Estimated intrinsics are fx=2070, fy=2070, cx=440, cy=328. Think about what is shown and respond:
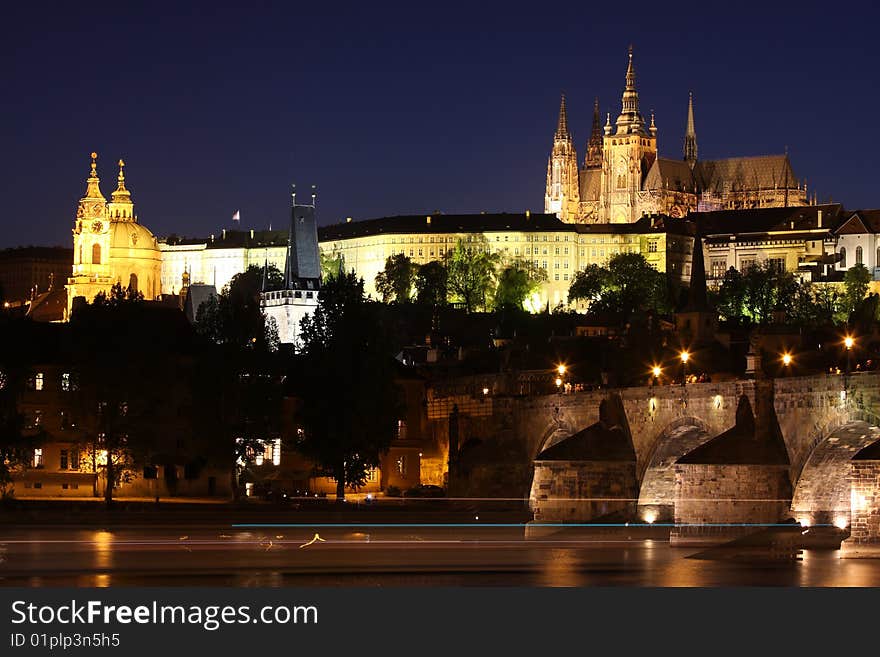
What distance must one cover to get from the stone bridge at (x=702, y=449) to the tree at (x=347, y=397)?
21.6 ft

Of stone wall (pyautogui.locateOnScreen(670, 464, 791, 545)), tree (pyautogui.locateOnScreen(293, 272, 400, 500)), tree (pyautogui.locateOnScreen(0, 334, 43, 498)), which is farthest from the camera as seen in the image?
tree (pyautogui.locateOnScreen(293, 272, 400, 500))

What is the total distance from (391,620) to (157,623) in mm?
5423

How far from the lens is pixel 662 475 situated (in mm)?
85125

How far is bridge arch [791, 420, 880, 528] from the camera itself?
7025 cm

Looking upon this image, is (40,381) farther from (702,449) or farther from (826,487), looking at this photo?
(826,487)

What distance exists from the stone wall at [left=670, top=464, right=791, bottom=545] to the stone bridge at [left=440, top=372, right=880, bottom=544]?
0.11 ft

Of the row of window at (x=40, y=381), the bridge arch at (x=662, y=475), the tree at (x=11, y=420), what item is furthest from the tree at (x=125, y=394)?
the bridge arch at (x=662, y=475)

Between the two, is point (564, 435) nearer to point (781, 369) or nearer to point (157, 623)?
point (781, 369)

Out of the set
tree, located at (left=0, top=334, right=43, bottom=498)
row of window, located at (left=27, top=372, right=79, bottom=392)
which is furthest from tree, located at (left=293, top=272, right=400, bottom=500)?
tree, located at (left=0, top=334, right=43, bottom=498)

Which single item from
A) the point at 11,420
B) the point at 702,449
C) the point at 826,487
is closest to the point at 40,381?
the point at 11,420

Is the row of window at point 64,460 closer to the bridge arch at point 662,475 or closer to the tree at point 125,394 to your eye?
the tree at point 125,394

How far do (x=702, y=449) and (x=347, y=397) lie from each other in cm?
3076

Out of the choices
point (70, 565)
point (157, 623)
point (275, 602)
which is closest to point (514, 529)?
point (70, 565)

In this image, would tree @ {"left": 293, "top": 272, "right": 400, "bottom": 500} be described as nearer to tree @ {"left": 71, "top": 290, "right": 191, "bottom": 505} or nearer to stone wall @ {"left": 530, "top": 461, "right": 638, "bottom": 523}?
tree @ {"left": 71, "top": 290, "right": 191, "bottom": 505}
